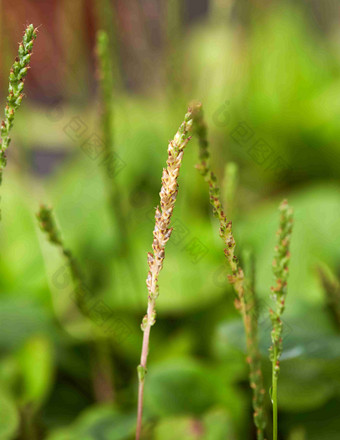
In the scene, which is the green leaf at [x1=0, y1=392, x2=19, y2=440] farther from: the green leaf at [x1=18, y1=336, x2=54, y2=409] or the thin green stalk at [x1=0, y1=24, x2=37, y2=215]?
the thin green stalk at [x1=0, y1=24, x2=37, y2=215]

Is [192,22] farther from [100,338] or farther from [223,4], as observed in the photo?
[100,338]

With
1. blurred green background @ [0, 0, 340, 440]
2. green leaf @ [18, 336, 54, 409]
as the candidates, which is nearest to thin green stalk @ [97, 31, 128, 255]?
blurred green background @ [0, 0, 340, 440]

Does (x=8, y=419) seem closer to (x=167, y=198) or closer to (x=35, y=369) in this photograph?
(x=35, y=369)

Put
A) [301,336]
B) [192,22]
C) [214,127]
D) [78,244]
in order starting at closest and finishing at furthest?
[301,336] < [78,244] < [214,127] < [192,22]

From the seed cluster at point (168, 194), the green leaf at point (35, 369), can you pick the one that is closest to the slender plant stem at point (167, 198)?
the seed cluster at point (168, 194)

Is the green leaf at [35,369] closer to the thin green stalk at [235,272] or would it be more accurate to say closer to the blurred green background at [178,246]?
the blurred green background at [178,246]

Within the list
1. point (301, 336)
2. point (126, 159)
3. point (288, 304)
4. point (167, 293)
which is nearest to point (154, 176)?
point (126, 159)
